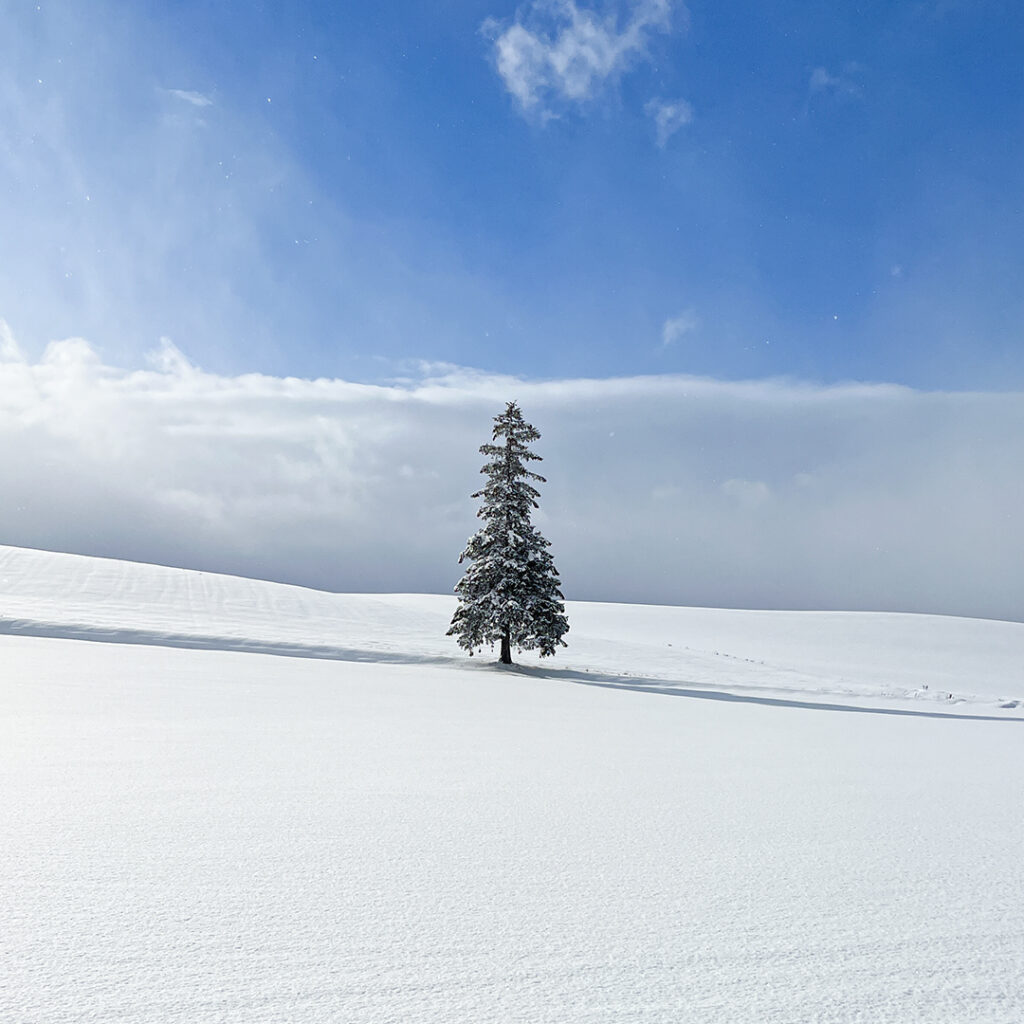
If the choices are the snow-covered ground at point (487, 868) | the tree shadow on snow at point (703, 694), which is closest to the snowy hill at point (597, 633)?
the tree shadow on snow at point (703, 694)

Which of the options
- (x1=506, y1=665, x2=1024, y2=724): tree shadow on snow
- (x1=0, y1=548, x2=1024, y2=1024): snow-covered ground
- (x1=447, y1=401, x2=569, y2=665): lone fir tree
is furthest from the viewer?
(x1=447, y1=401, x2=569, y2=665): lone fir tree

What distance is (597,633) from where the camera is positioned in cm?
4388

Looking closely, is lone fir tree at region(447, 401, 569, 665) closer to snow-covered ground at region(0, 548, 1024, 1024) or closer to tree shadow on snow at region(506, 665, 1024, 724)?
tree shadow on snow at region(506, 665, 1024, 724)

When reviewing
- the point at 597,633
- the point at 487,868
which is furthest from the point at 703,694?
the point at 597,633

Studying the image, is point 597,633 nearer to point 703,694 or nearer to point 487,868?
point 703,694

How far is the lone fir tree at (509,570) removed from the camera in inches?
926

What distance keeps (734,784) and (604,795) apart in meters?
1.32

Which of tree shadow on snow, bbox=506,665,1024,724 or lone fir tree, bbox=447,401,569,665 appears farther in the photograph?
lone fir tree, bbox=447,401,569,665

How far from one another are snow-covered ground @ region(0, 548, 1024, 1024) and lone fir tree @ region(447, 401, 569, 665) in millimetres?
13063

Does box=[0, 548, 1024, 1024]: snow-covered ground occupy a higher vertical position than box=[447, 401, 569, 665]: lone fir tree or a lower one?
lower

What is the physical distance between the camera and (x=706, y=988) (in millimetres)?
2295

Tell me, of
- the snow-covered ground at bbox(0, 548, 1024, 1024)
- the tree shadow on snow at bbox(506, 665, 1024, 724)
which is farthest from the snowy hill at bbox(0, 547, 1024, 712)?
the snow-covered ground at bbox(0, 548, 1024, 1024)

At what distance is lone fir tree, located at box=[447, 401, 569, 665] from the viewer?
77.2 ft

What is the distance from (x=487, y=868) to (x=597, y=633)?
41.2 metres
